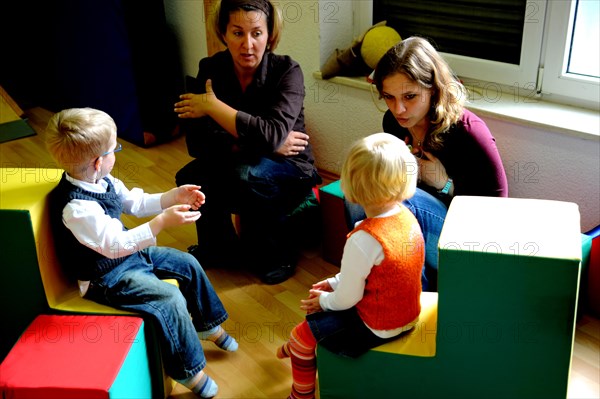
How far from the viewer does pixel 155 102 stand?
3465 millimetres

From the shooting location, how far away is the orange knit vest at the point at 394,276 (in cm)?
156

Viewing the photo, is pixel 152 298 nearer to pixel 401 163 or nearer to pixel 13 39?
pixel 401 163

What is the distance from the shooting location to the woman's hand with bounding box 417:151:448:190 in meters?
2.07

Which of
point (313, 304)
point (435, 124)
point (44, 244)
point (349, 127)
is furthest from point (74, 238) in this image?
point (349, 127)

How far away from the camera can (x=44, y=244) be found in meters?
1.79

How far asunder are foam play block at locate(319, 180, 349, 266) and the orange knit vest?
0.74 metres

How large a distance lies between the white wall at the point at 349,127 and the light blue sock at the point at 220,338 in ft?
3.51

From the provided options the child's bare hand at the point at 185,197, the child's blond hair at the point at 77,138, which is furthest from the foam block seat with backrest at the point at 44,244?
the child's bare hand at the point at 185,197

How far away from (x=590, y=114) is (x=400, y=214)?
0.99 m

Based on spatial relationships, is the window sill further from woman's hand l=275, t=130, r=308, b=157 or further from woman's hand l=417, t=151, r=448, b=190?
woman's hand l=275, t=130, r=308, b=157

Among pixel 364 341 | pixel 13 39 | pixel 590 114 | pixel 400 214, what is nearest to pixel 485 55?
pixel 590 114

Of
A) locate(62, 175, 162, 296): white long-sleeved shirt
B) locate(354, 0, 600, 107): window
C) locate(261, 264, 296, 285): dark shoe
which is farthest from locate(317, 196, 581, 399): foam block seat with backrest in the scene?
locate(354, 0, 600, 107): window

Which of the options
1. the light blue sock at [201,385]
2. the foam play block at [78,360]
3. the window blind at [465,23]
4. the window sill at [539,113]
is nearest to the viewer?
the foam play block at [78,360]

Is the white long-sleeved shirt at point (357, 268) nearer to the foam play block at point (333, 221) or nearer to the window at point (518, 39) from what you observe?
the foam play block at point (333, 221)
